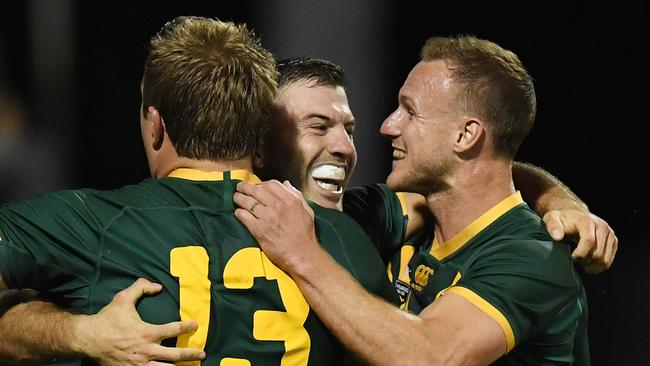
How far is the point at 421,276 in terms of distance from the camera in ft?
7.13

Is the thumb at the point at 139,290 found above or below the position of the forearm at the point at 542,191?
above

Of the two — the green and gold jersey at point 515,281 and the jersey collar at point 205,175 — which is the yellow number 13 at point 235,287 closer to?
the jersey collar at point 205,175

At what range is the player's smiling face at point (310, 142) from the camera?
2412mm

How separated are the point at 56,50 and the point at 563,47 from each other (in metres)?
1.83

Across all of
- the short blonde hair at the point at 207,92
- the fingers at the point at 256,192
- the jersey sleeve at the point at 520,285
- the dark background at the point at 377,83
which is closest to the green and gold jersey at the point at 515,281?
the jersey sleeve at the point at 520,285

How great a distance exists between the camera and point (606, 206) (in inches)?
131

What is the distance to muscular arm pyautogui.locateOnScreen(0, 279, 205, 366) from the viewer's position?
1.62m

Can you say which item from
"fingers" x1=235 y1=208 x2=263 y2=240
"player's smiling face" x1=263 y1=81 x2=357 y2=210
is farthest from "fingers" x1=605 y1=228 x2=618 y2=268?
"fingers" x1=235 y1=208 x2=263 y2=240

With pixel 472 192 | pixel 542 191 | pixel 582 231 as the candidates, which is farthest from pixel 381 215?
pixel 582 231

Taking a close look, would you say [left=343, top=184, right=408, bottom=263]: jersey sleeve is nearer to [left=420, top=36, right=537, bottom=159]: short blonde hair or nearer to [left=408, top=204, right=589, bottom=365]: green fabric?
[left=408, top=204, right=589, bottom=365]: green fabric

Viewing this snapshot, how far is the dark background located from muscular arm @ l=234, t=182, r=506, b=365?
1620mm

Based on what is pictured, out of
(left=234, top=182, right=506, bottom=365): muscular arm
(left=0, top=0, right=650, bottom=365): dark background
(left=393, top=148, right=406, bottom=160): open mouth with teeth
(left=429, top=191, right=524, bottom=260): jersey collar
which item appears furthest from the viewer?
(left=0, top=0, right=650, bottom=365): dark background

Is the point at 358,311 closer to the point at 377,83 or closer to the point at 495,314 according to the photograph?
the point at 495,314

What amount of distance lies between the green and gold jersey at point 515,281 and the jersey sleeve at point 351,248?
179mm
